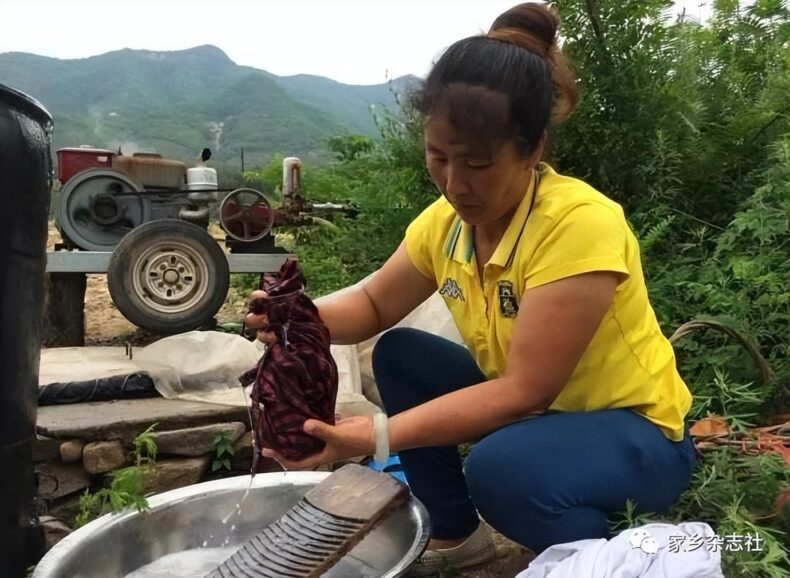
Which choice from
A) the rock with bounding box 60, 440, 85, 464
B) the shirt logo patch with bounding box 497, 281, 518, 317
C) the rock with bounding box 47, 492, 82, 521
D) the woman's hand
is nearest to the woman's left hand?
the woman's hand

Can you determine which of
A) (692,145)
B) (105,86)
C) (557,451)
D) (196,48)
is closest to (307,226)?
(692,145)

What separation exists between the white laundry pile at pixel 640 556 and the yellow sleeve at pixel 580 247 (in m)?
0.51

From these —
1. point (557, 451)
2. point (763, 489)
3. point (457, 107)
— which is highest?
point (457, 107)

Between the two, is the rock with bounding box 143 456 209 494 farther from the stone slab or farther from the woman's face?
the woman's face

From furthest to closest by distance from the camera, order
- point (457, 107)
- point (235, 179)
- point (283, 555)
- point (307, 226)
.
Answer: point (235, 179) → point (307, 226) → point (283, 555) → point (457, 107)

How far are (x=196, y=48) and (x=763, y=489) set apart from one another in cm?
1713

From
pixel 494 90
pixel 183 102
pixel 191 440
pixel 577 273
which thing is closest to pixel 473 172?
pixel 494 90

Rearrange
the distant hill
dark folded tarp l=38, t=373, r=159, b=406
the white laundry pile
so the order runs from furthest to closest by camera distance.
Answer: the distant hill < dark folded tarp l=38, t=373, r=159, b=406 < the white laundry pile

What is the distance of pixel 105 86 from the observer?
46.7 feet

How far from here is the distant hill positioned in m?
11.4

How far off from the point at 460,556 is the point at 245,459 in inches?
42.5

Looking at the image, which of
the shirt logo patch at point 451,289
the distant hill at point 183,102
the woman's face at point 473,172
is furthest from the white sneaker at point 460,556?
the distant hill at point 183,102

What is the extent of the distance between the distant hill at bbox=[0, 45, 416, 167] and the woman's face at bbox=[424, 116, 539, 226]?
8.81 m

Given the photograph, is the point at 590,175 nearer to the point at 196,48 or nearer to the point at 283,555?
the point at 283,555
